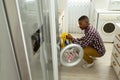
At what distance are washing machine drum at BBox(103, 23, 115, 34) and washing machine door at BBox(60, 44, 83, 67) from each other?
1.28 m

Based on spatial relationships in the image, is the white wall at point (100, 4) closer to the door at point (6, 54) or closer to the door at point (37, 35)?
the door at point (37, 35)

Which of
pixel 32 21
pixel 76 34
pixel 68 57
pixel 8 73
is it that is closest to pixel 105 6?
pixel 76 34

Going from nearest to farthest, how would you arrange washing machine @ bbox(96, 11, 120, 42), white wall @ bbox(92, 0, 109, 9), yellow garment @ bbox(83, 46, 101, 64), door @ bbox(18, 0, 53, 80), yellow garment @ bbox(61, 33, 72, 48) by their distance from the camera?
door @ bbox(18, 0, 53, 80) < yellow garment @ bbox(61, 33, 72, 48) < yellow garment @ bbox(83, 46, 101, 64) < washing machine @ bbox(96, 11, 120, 42) < white wall @ bbox(92, 0, 109, 9)

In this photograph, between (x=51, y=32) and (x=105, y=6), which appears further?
(x=105, y=6)

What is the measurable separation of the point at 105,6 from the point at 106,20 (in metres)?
0.62

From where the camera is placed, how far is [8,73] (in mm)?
676

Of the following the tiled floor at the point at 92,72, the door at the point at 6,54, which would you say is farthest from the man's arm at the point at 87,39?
the door at the point at 6,54

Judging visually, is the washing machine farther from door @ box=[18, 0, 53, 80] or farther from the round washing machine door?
door @ box=[18, 0, 53, 80]

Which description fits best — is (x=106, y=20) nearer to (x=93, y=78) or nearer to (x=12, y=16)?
(x=93, y=78)

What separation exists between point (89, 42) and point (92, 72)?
489 mm

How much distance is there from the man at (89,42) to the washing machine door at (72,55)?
10 centimetres

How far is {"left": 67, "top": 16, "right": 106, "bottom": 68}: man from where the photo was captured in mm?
2137

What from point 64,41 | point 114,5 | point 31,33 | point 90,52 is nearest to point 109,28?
point 114,5

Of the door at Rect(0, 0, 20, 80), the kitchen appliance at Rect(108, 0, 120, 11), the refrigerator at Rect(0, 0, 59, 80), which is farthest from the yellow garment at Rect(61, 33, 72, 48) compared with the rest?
the kitchen appliance at Rect(108, 0, 120, 11)
